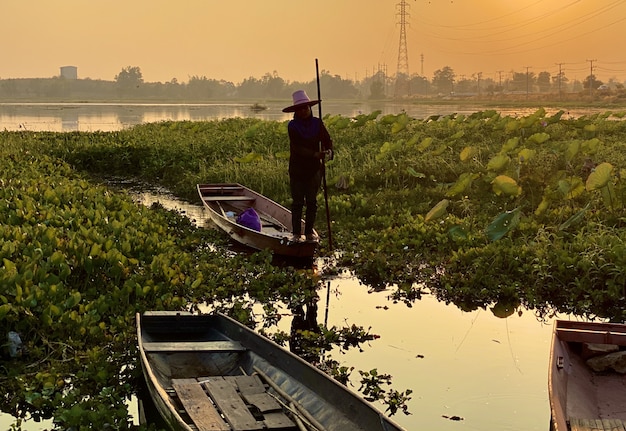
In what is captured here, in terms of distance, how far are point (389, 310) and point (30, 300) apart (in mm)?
4139

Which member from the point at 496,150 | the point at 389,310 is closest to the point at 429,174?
the point at 496,150

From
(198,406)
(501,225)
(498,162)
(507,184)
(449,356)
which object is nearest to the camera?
(198,406)

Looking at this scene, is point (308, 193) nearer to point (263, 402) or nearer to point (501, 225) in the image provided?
point (501, 225)

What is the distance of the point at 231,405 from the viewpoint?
5.55 metres

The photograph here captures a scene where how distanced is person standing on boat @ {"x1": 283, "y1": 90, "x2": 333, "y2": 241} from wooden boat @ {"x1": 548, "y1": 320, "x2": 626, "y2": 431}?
5029 mm

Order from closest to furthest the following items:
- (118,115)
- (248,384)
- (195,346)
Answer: (248,384), (195,346), (118,115)

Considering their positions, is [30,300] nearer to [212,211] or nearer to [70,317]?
[70,317]

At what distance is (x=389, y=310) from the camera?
9.19 m

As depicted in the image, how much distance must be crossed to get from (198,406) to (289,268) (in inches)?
194

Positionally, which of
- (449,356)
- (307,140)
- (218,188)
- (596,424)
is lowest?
(449,356)

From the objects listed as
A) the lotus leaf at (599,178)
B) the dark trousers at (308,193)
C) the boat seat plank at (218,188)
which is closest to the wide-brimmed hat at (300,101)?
the dark trousers at (308,193)

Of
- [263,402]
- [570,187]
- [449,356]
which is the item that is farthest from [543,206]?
[263,402]

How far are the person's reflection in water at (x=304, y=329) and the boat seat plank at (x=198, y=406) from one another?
173cm

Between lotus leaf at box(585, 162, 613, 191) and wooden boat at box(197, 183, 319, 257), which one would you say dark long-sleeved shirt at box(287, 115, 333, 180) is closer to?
wooden boat at box(197, 183, 319, 257)
